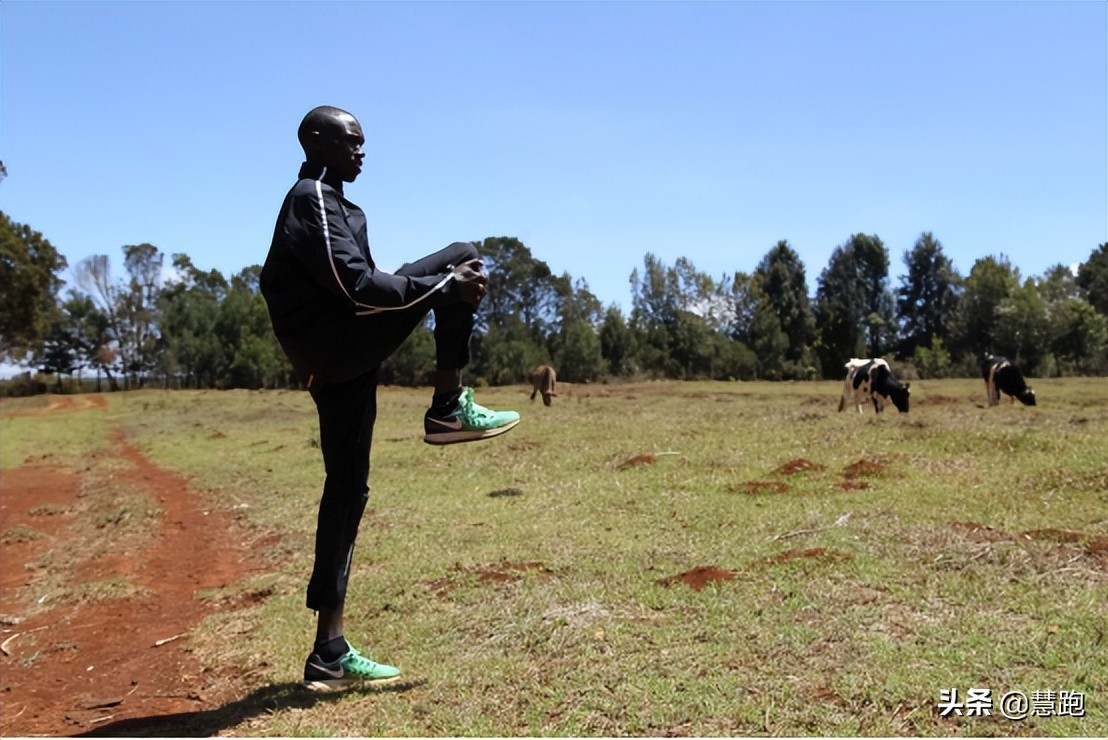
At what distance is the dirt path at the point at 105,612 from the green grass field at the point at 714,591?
379 millimetres

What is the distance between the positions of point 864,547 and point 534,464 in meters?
6.53

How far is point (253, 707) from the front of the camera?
457cm

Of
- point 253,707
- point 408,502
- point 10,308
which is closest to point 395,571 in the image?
point 253,707

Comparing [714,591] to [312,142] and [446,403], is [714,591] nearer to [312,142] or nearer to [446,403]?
[446,403]

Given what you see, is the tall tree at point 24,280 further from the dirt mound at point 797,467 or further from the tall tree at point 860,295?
the tall tree at point 860,295

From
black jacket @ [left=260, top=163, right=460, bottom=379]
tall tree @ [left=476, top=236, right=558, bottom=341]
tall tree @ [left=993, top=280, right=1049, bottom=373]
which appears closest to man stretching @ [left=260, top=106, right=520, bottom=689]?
black jacket @ [left=260, top=163, right=460, bottom=379]

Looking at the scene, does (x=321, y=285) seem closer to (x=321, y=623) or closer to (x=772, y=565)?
(x=321, y=623)

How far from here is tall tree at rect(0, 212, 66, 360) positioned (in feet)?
136

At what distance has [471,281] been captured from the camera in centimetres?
426

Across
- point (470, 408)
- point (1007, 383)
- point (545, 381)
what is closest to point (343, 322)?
point (470, 408)

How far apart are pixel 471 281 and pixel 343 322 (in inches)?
24.0

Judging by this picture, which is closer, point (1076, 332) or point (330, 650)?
point (330, 650)

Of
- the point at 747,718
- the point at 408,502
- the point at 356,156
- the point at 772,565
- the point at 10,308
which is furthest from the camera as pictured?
the point at 10,308

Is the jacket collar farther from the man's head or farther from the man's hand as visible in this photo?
the man's hand
